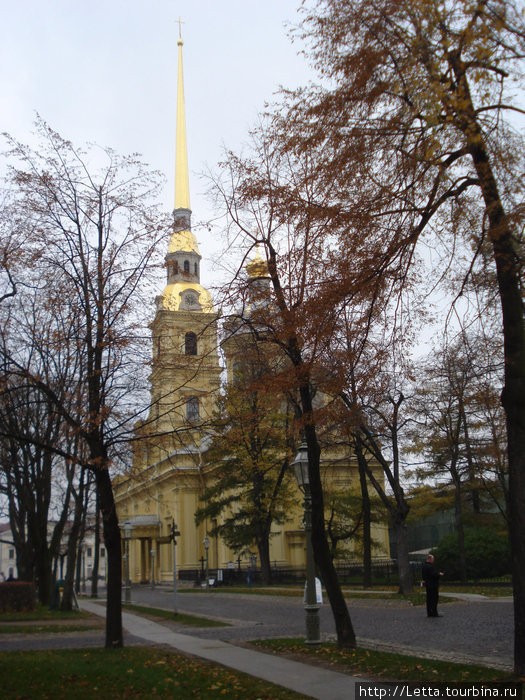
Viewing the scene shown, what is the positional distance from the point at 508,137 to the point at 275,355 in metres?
6.52

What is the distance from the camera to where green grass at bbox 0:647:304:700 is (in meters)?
9.30

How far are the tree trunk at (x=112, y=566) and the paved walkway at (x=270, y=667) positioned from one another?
145 centimetres

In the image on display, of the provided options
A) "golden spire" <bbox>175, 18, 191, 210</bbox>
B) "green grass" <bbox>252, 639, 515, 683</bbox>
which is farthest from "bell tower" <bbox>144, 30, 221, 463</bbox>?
"golden spire" <bbox>175, 18, 191, 210</bbox>

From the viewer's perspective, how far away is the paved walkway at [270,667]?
9420 mm

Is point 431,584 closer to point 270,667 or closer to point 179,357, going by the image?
point 270,667

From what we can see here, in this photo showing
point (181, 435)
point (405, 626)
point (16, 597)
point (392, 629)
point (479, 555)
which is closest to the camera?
point (392, 629)

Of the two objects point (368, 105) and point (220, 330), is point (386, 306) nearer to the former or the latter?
point (368, 105)

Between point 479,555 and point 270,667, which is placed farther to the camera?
point 479,555

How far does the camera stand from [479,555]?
113 ft

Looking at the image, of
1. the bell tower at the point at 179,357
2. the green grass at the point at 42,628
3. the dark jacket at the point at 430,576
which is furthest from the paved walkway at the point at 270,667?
the dark jacket at the point at 430,576

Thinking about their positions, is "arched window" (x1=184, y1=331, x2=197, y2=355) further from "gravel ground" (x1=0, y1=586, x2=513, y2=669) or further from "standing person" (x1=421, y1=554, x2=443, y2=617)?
"standing person" (x1=421, y1=554, x2=443, y2=617)

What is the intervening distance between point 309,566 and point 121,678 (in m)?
5.11

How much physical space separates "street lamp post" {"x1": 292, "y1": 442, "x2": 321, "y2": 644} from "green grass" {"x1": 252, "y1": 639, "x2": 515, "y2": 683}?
1.00 ft

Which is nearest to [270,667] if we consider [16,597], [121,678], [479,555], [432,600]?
[121,678]
